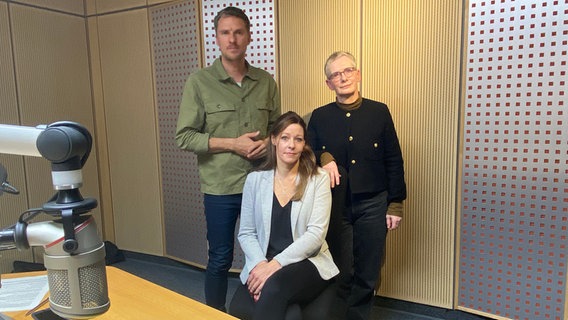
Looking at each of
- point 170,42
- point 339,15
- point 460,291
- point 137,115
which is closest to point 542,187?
point 460,291


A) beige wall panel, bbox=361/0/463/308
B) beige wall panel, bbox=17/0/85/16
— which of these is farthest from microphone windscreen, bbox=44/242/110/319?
beige wall panel, bbox=17/0/85/16

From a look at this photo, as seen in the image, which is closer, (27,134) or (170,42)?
(27,134)

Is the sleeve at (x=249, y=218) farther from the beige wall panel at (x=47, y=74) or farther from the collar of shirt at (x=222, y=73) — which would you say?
the beige wall panel at (x=47, y=74)

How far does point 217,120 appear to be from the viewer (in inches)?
85.5

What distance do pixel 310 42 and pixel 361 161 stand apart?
1.15 metres

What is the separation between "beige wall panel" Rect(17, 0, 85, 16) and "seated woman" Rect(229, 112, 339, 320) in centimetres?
270

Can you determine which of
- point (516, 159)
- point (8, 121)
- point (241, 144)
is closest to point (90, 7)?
point (8, 121)

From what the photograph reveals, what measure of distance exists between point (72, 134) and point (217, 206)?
162 centimetres

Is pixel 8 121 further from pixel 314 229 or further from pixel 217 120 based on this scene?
pixel 314 229

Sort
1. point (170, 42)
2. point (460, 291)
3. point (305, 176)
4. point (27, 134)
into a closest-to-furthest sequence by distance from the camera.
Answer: point (27, 134), point (305, 176), point (460, 291), point (170, 42)

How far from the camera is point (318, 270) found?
5.98 feet

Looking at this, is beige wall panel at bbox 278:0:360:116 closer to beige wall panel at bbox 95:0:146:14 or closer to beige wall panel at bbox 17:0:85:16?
beige wall panel at bbox 95:0:146:14

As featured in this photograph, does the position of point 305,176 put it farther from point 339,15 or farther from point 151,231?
point 151,231

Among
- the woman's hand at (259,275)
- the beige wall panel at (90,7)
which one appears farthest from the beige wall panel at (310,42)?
the beige wall panel at (90,7)
